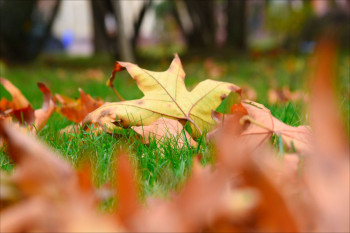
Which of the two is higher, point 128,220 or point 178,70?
point 178,70

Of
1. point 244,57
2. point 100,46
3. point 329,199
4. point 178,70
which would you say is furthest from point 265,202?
point 100,46

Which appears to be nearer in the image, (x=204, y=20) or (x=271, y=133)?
(x=271, y=133)

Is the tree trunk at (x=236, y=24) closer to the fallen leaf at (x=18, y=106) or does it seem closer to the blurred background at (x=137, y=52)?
the blurred background at (x=137, y=52)

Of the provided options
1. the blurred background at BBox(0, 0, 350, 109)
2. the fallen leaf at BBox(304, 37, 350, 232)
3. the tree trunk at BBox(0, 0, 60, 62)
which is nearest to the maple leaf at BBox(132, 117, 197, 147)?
the fallen leaf at BBox(304, 37, 350, 232)

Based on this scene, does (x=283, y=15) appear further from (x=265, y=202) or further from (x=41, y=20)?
(x=265, y=202)

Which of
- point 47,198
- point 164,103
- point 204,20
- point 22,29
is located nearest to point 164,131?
point 164,103

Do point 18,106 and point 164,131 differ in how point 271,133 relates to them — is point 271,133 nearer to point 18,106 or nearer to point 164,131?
point 164,131
